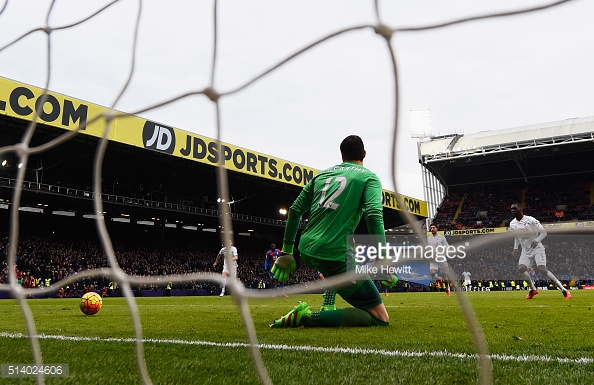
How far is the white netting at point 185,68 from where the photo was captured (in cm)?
143

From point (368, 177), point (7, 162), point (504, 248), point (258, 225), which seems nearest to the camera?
point (368, 177)

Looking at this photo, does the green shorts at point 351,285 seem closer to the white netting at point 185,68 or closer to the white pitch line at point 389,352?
the white pitch line at point 389,352

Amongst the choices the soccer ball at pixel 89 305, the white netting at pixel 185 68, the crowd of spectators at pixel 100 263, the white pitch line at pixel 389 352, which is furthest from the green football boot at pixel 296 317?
the crowd of spectators at pixel 100 263

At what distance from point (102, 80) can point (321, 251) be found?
163 centimetres

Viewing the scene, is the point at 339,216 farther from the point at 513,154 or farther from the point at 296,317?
the point at 513,154

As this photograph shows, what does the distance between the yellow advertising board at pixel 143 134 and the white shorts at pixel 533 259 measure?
2347mm

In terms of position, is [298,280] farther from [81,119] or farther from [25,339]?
[25,339]

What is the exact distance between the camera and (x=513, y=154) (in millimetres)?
25594

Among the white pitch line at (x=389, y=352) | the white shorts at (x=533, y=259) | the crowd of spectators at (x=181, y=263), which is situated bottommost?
the white pitch line at (x=389, y=352)

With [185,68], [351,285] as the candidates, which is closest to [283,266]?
[351,285]

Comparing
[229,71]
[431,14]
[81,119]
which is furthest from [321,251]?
[81,119]

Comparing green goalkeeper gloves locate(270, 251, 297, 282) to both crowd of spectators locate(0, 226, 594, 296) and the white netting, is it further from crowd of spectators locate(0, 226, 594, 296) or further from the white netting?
crowd of spectators locate(0, 226, 594, 296)

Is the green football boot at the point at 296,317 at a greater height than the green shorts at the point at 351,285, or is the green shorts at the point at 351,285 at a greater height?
the green shorts at the point at 351,285

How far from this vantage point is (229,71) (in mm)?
2549
